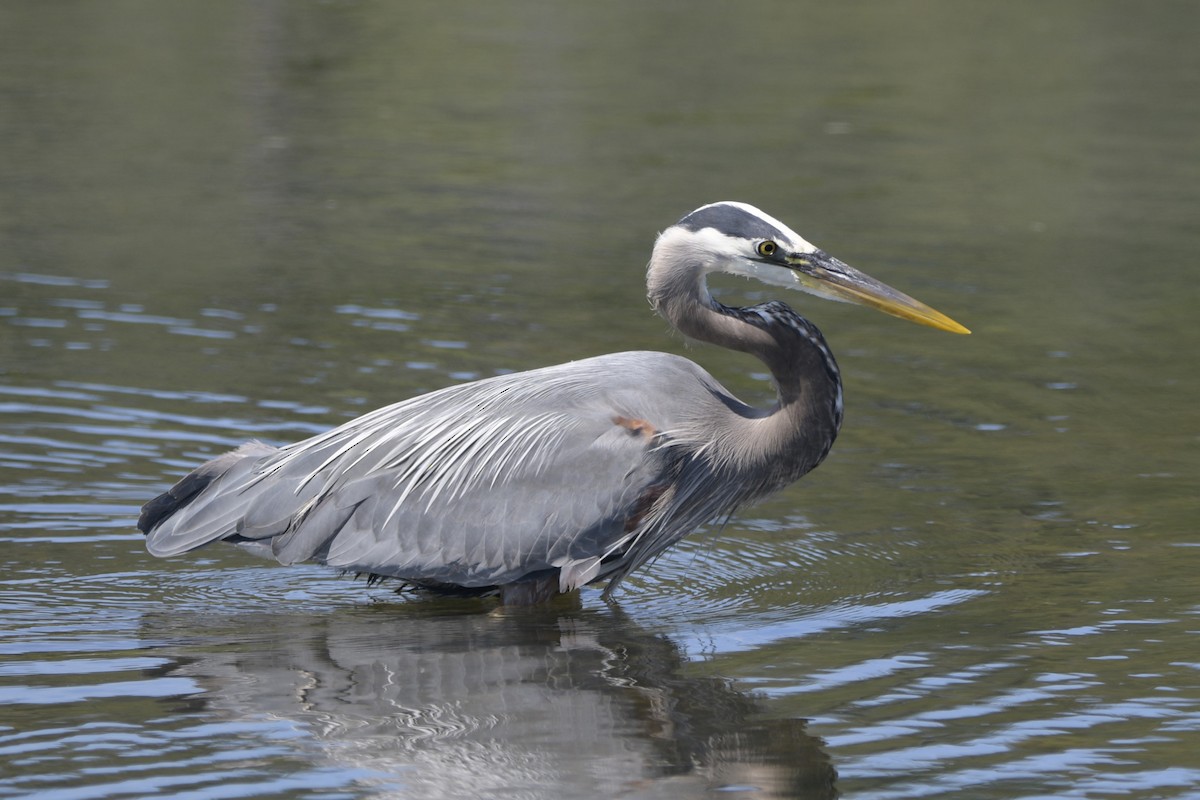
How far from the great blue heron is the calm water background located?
0.28m

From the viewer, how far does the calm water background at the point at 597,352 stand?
608 cm

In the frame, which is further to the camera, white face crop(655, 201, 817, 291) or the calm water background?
white face crop(655, 201, 817, 291)

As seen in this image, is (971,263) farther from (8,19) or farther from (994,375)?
(8,19)

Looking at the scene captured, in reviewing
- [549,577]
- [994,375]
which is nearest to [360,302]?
[994,375]

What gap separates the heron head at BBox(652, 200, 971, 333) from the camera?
7.33m

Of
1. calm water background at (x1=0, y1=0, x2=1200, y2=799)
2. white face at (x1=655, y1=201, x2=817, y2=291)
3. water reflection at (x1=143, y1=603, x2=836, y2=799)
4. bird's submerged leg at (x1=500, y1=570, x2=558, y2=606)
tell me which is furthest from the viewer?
bird's submerged leg at (x1=500, y1=570, x2=558, y2=606)

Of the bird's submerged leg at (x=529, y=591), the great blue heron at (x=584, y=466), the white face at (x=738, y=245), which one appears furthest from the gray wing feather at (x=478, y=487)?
the white face at (x=738, y=245)

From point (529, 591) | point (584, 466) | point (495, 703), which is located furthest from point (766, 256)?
point (495, 703)

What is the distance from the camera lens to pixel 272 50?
23344mm

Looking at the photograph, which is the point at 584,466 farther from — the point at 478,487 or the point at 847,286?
the point at 847,286

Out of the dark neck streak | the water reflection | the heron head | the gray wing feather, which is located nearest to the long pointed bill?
the heron head

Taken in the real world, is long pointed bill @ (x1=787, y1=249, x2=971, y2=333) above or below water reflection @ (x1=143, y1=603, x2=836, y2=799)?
above

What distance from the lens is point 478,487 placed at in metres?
7.55

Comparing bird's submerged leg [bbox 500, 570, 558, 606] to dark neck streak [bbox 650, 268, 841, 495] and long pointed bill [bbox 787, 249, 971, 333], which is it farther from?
long pointed bill [bbox 787, 249, 971, 333]
